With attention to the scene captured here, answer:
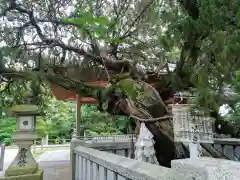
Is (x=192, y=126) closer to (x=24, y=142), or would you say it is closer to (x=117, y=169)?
(x=117, y=169)

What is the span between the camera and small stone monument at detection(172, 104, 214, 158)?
2691mm

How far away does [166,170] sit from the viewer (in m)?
1.11

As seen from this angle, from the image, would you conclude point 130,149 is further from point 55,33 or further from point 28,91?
point 55,33

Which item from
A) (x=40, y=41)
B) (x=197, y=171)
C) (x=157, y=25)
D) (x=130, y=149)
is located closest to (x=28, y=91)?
(x=40, y=41)

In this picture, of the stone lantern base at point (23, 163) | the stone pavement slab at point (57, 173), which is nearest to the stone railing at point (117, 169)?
the stone lantern base at point (23, 163)

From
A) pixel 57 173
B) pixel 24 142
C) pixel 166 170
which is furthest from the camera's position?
pixel 57 173

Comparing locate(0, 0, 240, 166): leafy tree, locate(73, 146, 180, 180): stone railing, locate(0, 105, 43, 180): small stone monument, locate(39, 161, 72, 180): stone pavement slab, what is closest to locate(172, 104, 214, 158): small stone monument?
locate(0, 0, 240, 166): leafy tree

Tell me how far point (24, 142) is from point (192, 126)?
7.97 feet

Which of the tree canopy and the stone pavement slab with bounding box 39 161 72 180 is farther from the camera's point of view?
the stone pavement slab with bounding box 39 161 72 180

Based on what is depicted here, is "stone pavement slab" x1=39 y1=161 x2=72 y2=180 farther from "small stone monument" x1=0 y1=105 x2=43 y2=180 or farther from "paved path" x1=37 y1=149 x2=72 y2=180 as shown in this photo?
"small stone monument" x1=0 y1=105 x2=43 y2=180

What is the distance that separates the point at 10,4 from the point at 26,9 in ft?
1.11

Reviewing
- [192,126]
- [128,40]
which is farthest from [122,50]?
[192,126]

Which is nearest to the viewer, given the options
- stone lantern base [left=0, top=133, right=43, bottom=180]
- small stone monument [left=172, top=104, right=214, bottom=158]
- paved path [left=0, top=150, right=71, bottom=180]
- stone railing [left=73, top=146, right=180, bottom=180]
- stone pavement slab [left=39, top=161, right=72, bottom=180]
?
stone railing [left=73, top=146, right=180, bottom=180]

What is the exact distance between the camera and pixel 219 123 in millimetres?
4695
